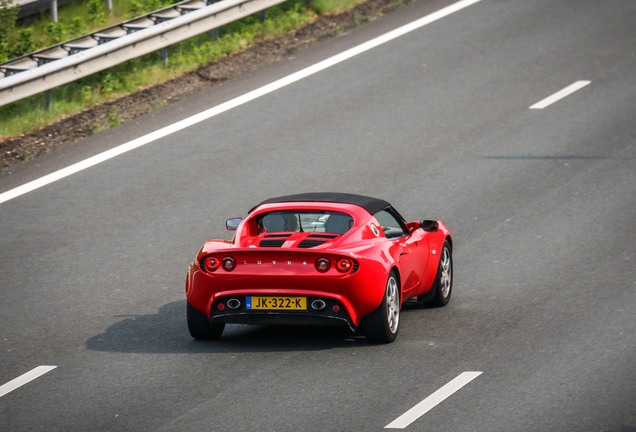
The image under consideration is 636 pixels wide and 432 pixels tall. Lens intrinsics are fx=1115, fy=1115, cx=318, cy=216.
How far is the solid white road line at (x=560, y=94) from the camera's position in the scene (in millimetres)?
17641

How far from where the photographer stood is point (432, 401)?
26.2 feet

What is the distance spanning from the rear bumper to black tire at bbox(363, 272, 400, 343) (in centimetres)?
17

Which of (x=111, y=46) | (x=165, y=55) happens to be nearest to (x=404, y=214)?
(x=111, y=46)

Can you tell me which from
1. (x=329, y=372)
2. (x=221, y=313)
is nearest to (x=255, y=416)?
(x=329, y=372)

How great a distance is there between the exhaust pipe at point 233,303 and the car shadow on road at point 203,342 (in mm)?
433

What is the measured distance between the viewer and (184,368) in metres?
8.99

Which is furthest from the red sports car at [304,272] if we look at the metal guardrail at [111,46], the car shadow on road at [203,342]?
the metal guardrail at [111,46]

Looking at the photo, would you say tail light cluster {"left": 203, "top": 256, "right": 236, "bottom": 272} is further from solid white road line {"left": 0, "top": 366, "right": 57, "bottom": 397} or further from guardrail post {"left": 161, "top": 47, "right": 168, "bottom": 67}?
guardrail post {"left": 161, "top": 47, "right": 168, "bottom": 67}

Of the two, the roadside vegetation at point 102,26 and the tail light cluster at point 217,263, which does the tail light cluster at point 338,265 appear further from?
the roadside vegetation at point 102,26

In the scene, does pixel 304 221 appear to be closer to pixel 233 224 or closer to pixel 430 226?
pixel 233 224

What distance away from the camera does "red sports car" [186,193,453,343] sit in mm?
9180

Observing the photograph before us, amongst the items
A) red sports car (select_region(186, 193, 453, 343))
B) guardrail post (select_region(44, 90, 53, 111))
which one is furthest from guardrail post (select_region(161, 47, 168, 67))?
red sports car (select_region(186, 193, 453, 343))

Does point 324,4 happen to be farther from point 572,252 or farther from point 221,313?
point 221,313

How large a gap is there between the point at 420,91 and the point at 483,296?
782cm
